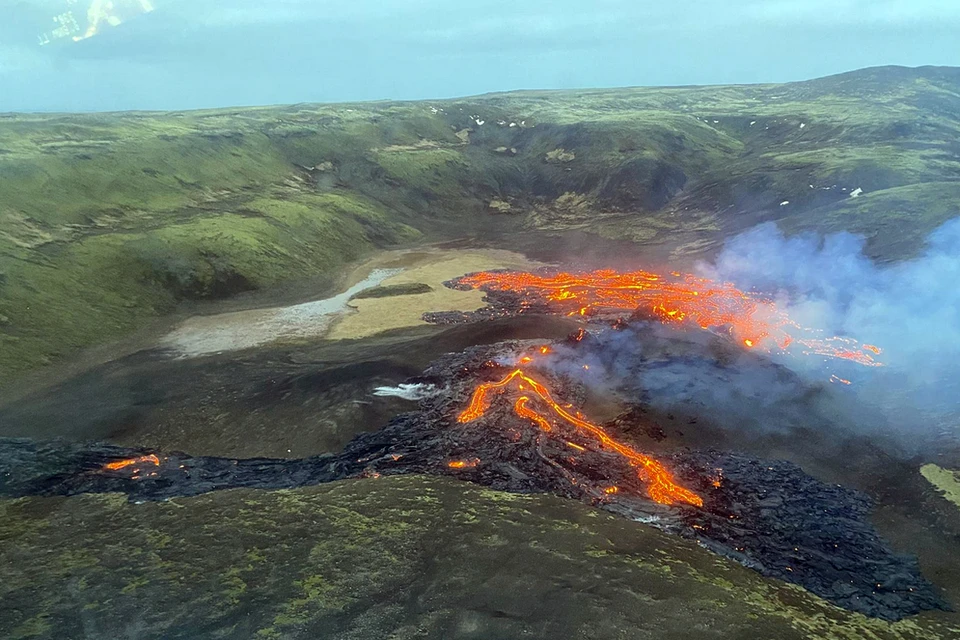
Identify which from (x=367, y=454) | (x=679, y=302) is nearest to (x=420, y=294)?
(x=679, y=302)

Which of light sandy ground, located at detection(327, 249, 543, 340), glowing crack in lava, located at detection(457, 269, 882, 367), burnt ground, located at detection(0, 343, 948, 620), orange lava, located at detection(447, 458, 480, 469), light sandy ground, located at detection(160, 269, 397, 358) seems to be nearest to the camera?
burnt ground, located at detection(0, 343, 948, 620)

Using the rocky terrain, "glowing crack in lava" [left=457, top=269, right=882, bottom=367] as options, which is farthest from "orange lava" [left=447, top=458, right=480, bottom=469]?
"glowing crack in lava" [left=457, top=269, right=882, bottom=367]

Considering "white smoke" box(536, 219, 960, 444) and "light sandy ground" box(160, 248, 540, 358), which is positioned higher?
"white smoke" box(536, 219, 960, 444)

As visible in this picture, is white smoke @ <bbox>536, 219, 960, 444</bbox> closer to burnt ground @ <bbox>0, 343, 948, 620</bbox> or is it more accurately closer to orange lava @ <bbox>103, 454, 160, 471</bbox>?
burnt ground @ <bbox>0, 343, 948, 620</bbox>

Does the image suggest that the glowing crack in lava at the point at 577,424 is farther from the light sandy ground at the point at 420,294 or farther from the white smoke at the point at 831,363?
the light sandy ground at the point at 420,294

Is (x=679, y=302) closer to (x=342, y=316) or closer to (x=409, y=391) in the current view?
(x=409, y=391)

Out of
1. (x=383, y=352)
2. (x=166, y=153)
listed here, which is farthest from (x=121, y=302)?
(x=166, y=153)
